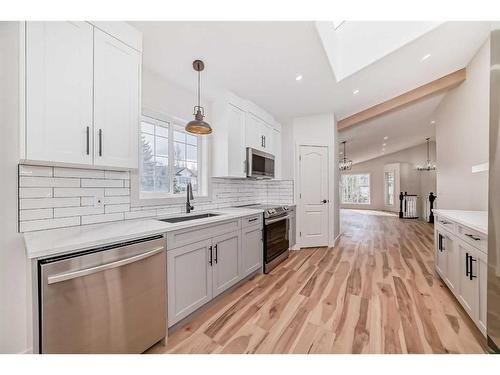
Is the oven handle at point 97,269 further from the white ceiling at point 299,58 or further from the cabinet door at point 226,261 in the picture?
the white ceiling at point 299,58

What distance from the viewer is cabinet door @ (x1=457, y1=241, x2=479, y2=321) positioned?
1.69 metres

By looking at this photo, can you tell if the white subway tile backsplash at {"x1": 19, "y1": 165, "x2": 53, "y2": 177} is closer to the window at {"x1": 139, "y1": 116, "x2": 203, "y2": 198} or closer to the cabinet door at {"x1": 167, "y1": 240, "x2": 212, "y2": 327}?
the window at {"x1": 139, "y1": 116, "x2": 203, "y2": 198}

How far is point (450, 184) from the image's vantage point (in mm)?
3861

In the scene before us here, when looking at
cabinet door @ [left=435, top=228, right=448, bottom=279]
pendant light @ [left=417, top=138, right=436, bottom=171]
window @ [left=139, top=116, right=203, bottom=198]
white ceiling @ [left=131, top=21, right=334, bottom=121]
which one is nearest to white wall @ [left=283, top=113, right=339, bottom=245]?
white ceiling @ [left=131, top=21, right=334, bottom=121]

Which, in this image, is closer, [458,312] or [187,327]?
[187,327]

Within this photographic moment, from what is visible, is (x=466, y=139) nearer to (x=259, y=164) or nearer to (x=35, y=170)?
(x=259, y=164)

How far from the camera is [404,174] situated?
954 centimetres

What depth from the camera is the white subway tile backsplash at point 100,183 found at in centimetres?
169

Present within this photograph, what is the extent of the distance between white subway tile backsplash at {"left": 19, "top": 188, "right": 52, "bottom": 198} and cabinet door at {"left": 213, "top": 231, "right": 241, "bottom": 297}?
1310mm

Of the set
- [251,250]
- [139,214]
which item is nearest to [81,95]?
[139,214]

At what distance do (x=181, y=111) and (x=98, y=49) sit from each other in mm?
1199
